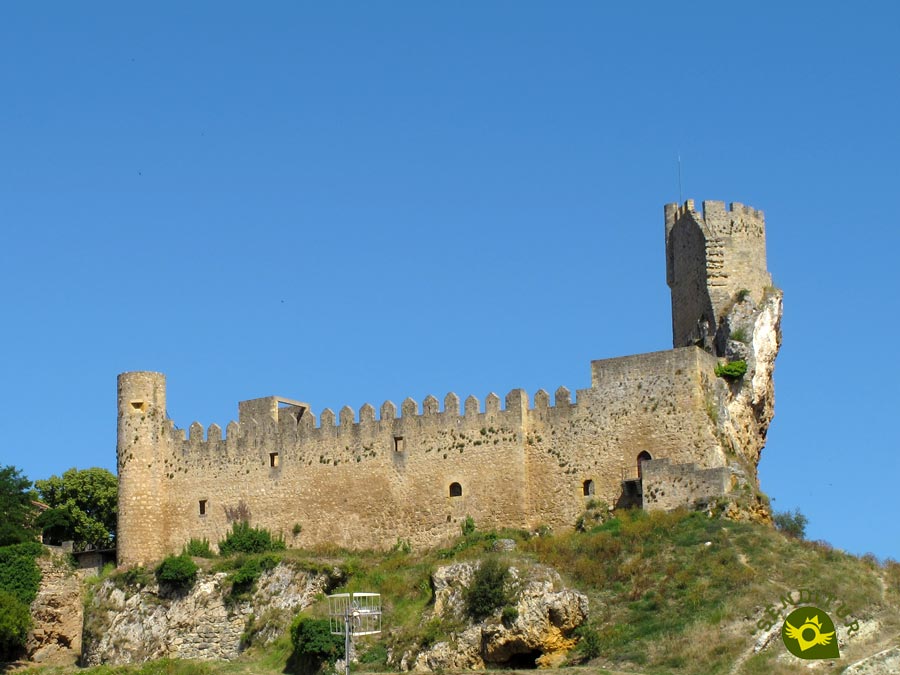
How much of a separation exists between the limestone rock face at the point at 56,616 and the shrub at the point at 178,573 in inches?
187

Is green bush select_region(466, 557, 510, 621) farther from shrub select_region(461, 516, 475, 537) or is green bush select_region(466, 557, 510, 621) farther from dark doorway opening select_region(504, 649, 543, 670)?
shrub select_region(461, 516, 475, 537)

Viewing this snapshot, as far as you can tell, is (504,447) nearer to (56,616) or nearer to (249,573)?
(249,573)

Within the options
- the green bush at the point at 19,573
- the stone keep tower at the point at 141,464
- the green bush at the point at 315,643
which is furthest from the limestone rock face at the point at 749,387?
the green bush at the point at 19,573

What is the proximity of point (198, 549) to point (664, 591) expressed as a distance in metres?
18.9

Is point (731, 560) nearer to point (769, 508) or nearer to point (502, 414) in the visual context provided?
point (769, 508)

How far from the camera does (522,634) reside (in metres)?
48.7

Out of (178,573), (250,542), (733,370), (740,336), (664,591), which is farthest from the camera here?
(250,542)

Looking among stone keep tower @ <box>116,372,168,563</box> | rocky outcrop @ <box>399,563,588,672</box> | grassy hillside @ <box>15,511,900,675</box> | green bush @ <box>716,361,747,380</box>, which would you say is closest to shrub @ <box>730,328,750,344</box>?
green bush @ <box>716,361,747,380</box>

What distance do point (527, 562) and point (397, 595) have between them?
4691 millimetres

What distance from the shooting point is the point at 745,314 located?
56.8 m

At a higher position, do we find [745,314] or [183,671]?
[745,314]

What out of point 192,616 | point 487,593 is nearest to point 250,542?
point 192,616

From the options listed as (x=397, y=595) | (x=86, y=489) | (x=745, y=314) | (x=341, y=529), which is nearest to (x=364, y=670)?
(x=397, y=595)

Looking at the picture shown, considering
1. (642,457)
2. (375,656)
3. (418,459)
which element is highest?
(418,459)
